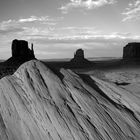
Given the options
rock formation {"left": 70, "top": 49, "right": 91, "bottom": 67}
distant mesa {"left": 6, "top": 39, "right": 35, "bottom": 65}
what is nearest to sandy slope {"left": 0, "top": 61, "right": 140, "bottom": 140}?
distant mesa {"left": 6, "top": 39, "right": 35, "bottom": 65}

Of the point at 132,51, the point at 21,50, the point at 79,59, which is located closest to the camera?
the point at 132,51

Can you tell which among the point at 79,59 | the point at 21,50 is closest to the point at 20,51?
the point at 21,50

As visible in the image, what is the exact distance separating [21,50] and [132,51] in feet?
150

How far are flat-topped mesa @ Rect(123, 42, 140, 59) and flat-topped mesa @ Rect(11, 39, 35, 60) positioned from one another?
40.5 metres

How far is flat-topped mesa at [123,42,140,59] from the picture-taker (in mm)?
72875

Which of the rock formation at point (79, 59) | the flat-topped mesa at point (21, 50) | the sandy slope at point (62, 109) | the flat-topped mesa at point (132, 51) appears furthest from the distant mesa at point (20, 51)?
the sandy slope at point (62, 109)

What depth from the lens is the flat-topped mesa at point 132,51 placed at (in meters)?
72.9

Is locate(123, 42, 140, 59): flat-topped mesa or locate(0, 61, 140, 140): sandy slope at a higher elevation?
locate(0, 61, 140, 140): sandy slope

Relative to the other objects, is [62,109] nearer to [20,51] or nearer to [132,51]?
[20,51]

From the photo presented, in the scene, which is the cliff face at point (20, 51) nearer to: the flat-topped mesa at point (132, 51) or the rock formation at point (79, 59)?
the rock formation at point (79, 59)

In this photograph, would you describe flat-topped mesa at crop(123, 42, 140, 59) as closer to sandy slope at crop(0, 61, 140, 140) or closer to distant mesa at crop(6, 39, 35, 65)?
distant mesa at crop(6, 39, 35, 65)

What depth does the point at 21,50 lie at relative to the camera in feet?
246

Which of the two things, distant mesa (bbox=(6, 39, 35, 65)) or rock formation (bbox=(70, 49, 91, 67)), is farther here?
rock formation (bbox=(70, 49, 91, 67))

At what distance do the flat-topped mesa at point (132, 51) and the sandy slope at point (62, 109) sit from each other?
72171mm
